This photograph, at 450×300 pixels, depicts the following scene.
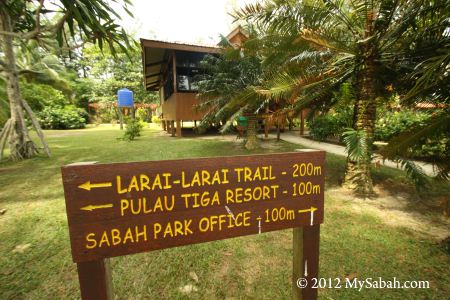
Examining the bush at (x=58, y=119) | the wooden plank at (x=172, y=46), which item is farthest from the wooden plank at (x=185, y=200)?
the bush at (x=58, y=119)

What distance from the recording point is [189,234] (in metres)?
1.37

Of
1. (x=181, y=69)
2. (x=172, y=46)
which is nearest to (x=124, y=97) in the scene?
(x=181, y=69)

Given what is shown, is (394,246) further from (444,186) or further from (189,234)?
(444,186)

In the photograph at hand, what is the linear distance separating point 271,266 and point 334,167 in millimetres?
4245

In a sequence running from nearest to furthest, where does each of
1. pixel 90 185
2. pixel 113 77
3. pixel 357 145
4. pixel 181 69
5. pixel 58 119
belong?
1. pixel 90 185
2. pixel 357 145
3. pixel 181 69
4. pixel 58 119
5. pixel 113 77

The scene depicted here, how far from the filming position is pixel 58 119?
21328 mm

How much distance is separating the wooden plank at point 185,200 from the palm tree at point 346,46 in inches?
93.0

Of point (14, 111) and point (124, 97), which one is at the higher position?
point (124, 97)

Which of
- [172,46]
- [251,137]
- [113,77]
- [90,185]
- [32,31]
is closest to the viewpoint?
[90,185]

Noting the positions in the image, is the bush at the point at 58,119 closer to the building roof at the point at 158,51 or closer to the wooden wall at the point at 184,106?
the building roof at the point at 158,51

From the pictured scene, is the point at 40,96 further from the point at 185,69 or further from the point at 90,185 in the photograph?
the point at 90,185

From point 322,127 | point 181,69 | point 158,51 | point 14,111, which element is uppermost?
point 158,51

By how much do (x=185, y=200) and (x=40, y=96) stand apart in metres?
25.0

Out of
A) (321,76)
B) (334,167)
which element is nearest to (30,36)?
(321,76)
